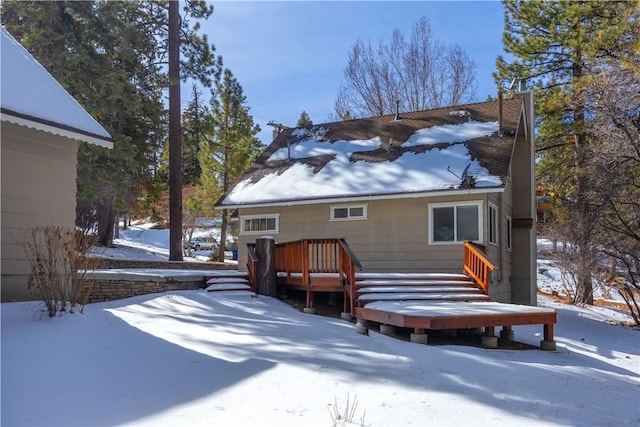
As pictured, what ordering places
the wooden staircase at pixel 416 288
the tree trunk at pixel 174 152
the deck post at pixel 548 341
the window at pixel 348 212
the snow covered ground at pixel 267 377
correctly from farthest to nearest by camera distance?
the tree trunk at pixel 174 152
the window at pixel 348 212
the wooden staircase at pixel 416 288
the deck post at pixel 548 341
the snow covered ground at pixel 267 377

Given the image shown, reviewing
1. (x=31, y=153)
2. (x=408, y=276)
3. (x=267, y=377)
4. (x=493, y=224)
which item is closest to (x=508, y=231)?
(x=493, y=224)

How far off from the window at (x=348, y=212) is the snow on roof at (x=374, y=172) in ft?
1.69

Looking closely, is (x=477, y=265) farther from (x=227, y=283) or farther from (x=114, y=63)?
(x=114, y=63)

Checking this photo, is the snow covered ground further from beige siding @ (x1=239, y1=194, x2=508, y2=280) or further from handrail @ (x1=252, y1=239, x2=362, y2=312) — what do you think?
beige siding @ (x1=239, y1=194, x2=508, y2=280)

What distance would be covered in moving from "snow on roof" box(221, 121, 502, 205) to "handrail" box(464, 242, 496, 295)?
4.99ft

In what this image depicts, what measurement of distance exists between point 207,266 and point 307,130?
21.3ft

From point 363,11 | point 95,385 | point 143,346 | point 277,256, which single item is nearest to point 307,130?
point 363,11

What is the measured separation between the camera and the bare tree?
26.5 metres

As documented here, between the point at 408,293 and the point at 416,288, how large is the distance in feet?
0.90

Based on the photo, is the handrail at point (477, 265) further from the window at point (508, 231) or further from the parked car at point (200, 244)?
the parked car at point (200, 244)

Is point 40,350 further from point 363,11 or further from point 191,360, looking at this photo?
point 363,11

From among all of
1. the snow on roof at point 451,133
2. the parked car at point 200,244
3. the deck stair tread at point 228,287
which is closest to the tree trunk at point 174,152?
the deck stair tread at point 228,287

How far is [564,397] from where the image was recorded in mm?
4938

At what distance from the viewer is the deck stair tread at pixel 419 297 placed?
8.95 metres
